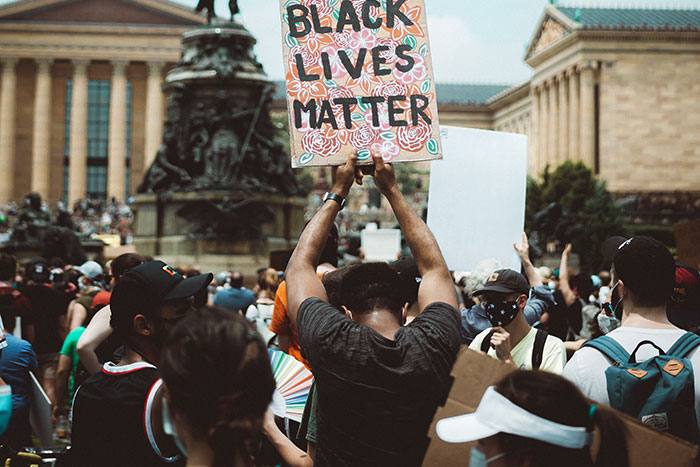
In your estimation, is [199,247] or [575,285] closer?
[575,285]

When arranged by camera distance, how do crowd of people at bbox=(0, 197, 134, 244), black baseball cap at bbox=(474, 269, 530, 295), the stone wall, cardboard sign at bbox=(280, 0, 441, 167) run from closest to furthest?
cardboard sign at bbox=(280, 0, 441, 167) → black baseball cap at bbox=(474, 269, 530, 295) → crowd of people at bbox=(0, 197, 134, 244) → the stone wall

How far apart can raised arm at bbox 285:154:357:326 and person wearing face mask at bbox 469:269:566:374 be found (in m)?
1.32

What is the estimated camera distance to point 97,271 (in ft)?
32.2

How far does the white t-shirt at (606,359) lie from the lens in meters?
3.60

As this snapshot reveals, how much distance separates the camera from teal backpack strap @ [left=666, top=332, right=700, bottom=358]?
3672 millimetres

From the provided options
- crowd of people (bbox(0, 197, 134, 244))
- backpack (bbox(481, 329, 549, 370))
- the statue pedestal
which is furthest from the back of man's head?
crowd of people (bbox(0, 197, 134, 244))

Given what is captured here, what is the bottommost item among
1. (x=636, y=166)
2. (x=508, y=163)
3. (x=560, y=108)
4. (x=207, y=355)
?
(x=207, y=355)

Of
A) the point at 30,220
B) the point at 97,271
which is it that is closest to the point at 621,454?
the point at 97,271

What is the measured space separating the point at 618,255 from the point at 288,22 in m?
1.87

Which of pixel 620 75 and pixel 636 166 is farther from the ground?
pixel 620 75

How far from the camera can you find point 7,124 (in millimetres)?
75312

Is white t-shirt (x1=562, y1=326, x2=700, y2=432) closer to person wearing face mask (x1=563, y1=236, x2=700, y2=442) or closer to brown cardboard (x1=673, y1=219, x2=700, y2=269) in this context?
person wearing face mask (x1=563, y1=236, x2=700, y2=442)

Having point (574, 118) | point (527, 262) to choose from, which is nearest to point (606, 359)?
point (527, 262)

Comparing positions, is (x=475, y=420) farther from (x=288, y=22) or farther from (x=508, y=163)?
(x=508, y=163)
